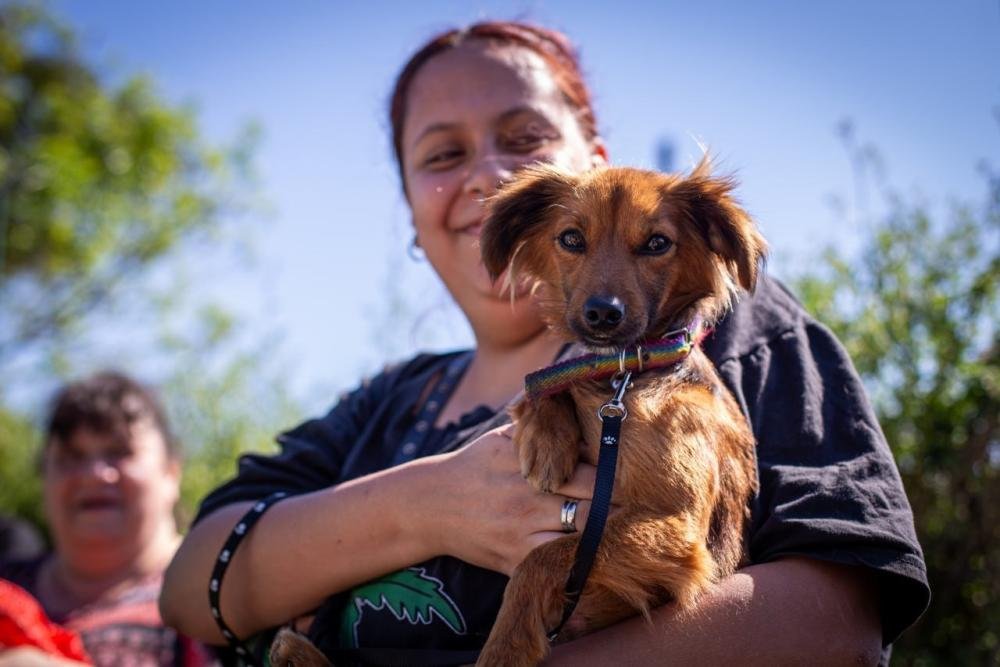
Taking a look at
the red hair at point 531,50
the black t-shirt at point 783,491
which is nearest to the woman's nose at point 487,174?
the red hair at point 531,50

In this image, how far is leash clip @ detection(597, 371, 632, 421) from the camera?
86.0 inches

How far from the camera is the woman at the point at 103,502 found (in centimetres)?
468

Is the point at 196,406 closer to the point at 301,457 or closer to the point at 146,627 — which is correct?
the point at 146,627

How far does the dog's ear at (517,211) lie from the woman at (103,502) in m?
2.81

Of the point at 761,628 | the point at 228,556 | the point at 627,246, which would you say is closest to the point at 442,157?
the point at 627,246

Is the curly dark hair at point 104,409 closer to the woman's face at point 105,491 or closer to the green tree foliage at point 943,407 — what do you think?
the woman's face at point 105,491

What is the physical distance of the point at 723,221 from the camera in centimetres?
258

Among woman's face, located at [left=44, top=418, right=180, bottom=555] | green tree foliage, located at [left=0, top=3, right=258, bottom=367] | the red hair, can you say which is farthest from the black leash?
green tree foliage, located at [left=0, top=3, right=258, bottom=367]

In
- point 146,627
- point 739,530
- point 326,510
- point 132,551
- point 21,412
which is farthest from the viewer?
point 21,412

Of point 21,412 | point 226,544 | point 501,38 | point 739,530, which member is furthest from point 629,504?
point 21,412

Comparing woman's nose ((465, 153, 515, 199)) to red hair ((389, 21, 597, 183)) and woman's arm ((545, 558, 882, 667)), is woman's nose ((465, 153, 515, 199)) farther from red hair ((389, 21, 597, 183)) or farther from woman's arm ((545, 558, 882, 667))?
woman's arm ((545, 558, 882, 667))

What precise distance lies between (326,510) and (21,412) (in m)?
13.8

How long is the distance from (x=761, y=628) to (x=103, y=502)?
3856 millimetres

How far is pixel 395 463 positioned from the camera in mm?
2986
